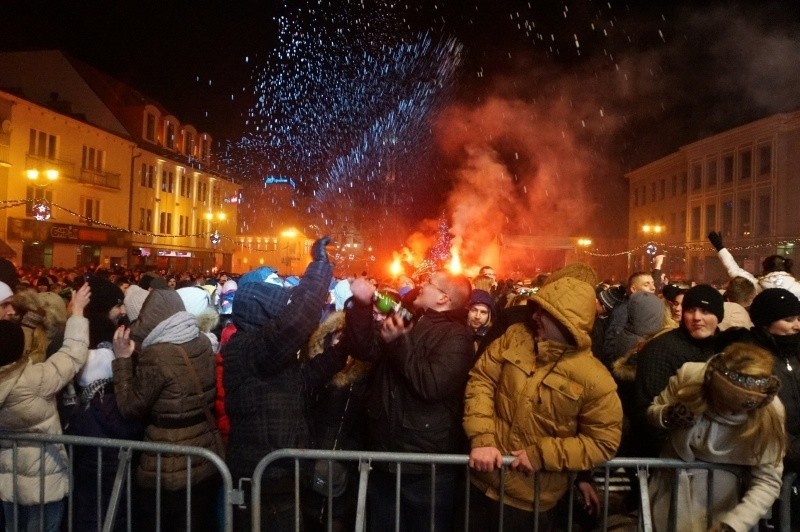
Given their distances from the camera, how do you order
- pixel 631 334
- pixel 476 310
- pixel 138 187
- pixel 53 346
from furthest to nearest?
pixel 138 187, pixel 631 334, pixel 476 310, pixel 53 346

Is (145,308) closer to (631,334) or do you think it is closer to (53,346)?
(53,346)

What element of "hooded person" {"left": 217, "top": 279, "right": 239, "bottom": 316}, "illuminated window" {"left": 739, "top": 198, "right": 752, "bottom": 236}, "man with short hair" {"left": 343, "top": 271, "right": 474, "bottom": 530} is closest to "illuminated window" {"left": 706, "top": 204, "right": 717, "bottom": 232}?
"illuminated window" {"left": 739, "top": 198, "right": 752, "bottom": 236}

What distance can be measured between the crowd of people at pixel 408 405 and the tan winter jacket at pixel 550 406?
0.01m

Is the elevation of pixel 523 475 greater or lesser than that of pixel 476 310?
lesser

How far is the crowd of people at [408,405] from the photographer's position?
3.18 m

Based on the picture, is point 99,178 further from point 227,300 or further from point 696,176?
point 696,176

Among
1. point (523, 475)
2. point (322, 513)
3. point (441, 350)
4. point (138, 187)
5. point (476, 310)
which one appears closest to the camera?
point (523, 475)

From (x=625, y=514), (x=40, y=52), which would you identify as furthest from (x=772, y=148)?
(x=40, y=52)

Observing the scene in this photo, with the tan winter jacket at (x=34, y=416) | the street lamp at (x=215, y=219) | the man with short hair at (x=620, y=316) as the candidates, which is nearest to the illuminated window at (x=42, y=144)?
the street lamp at (x=215, y=219)

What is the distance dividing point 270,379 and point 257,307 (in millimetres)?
464

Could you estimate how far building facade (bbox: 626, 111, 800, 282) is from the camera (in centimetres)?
3466

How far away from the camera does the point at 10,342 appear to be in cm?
352

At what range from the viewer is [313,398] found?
420 cm

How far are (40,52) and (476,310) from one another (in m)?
38.2
